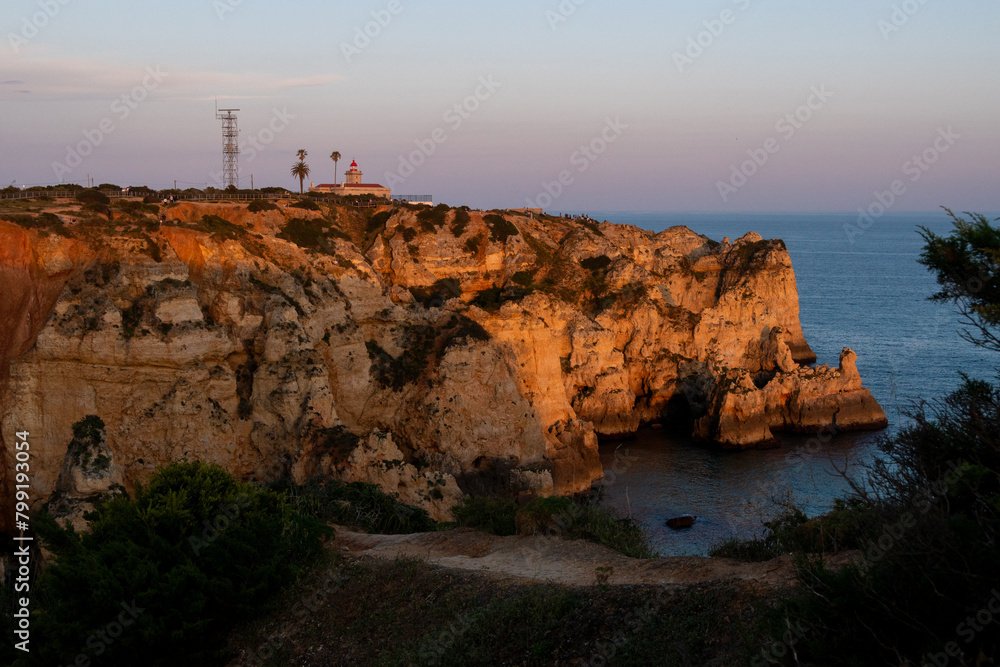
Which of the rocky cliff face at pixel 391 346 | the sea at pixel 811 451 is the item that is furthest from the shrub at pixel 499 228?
the sea at pixel 811 451

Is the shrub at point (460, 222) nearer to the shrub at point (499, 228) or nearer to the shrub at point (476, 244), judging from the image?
the shrub at point (476, 244)

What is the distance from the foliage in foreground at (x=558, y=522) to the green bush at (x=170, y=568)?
4357 millimetres

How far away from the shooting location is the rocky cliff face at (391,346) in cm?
2777

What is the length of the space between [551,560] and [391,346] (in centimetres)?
2348

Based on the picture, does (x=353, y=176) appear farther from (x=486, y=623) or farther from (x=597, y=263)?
(x=486, y=623)

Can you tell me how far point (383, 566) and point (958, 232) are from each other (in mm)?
11056

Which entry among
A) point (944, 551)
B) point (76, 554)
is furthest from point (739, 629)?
point (76, 554)

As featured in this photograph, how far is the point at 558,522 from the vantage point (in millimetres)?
16781

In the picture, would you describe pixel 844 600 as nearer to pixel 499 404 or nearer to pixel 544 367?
pixel 499 404

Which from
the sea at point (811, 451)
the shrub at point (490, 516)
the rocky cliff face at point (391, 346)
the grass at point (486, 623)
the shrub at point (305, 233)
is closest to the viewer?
the grass at point (486, 623)

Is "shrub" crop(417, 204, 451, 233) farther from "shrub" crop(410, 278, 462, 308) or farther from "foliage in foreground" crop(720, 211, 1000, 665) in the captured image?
"foliage in foreground" crop(720, 211, 1000, 665)

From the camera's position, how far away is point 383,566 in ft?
48.8

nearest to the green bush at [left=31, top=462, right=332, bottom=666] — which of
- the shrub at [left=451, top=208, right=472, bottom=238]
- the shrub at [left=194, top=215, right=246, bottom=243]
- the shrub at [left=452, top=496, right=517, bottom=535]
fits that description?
the shrub at [left=452, top=496, right=517, bottom=535]

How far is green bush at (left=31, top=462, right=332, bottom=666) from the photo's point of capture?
12.4 metres
